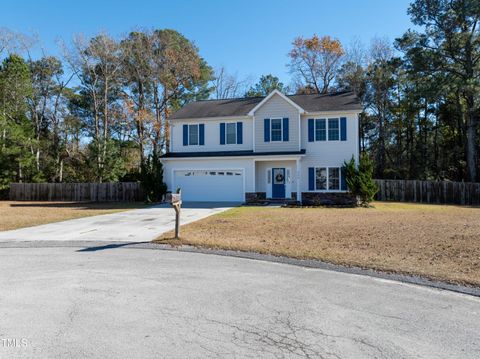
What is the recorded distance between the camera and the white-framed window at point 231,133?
23.0 metres

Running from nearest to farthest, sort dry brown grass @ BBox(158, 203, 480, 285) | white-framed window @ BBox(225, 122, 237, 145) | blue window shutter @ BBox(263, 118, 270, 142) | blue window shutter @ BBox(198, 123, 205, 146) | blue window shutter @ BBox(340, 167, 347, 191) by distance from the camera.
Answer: dry brown grass @ BBox(158, 203, 480, 285) < blue window shutter @ BBox(340, 167, 347, 191) < blue window shutter @ BBox(263, 118, 270, 142) < white-framed window @ BBox(225, 122, 237, 145) < blue window shutter @ BBox(198, 123, 205, 146)

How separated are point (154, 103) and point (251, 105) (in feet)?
49.0

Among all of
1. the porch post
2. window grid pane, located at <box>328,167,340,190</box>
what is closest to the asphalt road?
the porch post

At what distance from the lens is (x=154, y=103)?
3572 centimetres

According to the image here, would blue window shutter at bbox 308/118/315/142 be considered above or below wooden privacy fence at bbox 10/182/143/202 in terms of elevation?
above

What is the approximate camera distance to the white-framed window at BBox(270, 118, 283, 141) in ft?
72.0

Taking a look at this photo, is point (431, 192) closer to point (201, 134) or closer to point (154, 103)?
point (201, 134)

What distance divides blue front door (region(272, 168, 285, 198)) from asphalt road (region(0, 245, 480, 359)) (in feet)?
50.6

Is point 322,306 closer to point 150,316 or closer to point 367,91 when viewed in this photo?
point 150,316

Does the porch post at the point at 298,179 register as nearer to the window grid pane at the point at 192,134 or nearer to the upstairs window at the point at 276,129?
the upstairs window at the point at 276,129

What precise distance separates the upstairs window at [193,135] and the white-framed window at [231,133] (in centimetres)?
200

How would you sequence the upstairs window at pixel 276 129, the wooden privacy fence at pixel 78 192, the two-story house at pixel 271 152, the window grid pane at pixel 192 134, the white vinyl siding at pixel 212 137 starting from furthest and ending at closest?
the wooden privacy fence at pixel 78 192 → the window grid pane at pixel 192 134 → the white vinyl siding at pixel 212 137 → the upstairs window at pixel 276 129 → the two-story house at pixel 271 152

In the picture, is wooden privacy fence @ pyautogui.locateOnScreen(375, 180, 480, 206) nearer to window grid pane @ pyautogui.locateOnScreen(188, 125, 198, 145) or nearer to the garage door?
the garage door

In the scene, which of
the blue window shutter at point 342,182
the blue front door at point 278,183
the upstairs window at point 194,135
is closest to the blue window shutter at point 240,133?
the upstairs window at point 194,135
